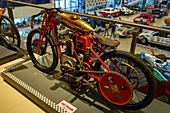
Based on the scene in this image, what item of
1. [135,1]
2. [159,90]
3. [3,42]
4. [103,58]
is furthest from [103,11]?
[103,58]

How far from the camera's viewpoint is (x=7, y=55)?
2973 millimetres

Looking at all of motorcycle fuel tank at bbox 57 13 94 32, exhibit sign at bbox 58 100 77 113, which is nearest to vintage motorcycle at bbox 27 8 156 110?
motorcycle fuel tank at bbox 57 13 94 32

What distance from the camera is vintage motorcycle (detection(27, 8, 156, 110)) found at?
1441 millimetres

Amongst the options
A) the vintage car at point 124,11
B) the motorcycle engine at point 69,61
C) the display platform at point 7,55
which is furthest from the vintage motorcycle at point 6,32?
the vintage car at point 124,11

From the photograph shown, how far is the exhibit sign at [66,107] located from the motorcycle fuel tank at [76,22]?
919 mm

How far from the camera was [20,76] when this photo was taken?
7.57ft

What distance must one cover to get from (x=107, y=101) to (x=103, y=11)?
685cm

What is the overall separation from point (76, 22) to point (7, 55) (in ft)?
6.67

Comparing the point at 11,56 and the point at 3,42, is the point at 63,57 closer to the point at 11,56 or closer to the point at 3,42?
the point at 11,56

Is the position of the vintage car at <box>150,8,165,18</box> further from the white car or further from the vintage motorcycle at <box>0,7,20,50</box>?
the vintage motorcycle at <box>0,7,20,50</box>

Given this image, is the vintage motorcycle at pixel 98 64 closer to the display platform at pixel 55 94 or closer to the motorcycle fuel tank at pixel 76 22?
the motorcycle fuel tank at pixel 76 22

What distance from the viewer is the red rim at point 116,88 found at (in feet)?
4.70

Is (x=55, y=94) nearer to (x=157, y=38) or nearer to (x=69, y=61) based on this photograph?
(x=69, y=61)

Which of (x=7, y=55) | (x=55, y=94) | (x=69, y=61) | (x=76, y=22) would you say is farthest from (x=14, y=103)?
(x=76, y=22)
